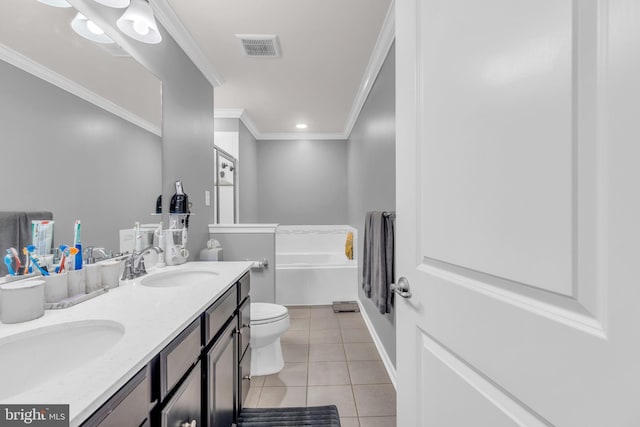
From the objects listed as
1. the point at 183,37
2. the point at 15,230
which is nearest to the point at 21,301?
the point at 15,230

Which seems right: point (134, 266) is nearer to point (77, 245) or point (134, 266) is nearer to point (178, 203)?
point (77, 245)

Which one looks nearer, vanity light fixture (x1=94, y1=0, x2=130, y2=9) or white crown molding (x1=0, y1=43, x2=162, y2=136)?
white crown molding (x1=0, y1=43, x2=162, y2=136)

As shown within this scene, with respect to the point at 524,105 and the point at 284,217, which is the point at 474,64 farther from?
the point at 284,217

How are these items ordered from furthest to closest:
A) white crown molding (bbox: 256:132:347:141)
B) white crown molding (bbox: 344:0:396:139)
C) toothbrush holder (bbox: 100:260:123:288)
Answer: white crown molding (bbox: 256:132:347:141)
white crown molding (bbox: 344:0:396:139)
toothbrush holder (bbox: 100:260:123:288)

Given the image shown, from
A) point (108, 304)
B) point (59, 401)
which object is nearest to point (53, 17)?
point (108, 304)

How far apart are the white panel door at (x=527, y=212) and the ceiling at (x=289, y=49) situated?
123 cm

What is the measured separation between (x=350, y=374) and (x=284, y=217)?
9.76ft

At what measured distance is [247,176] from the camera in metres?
4.12

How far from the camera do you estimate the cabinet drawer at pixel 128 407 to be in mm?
536

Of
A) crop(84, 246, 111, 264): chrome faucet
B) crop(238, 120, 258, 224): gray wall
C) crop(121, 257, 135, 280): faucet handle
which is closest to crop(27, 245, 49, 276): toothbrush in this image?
crop(84, 246, 111, 264): chrome faucet

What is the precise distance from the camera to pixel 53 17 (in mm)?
1138

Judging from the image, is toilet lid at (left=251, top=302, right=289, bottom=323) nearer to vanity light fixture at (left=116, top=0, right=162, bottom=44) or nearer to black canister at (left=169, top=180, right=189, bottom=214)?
black canister at (left=169, top=180, right=189, bottom=214)

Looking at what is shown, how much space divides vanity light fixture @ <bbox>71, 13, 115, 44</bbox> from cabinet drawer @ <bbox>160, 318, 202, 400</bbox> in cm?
134

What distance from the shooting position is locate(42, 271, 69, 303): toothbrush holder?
3.14ft
